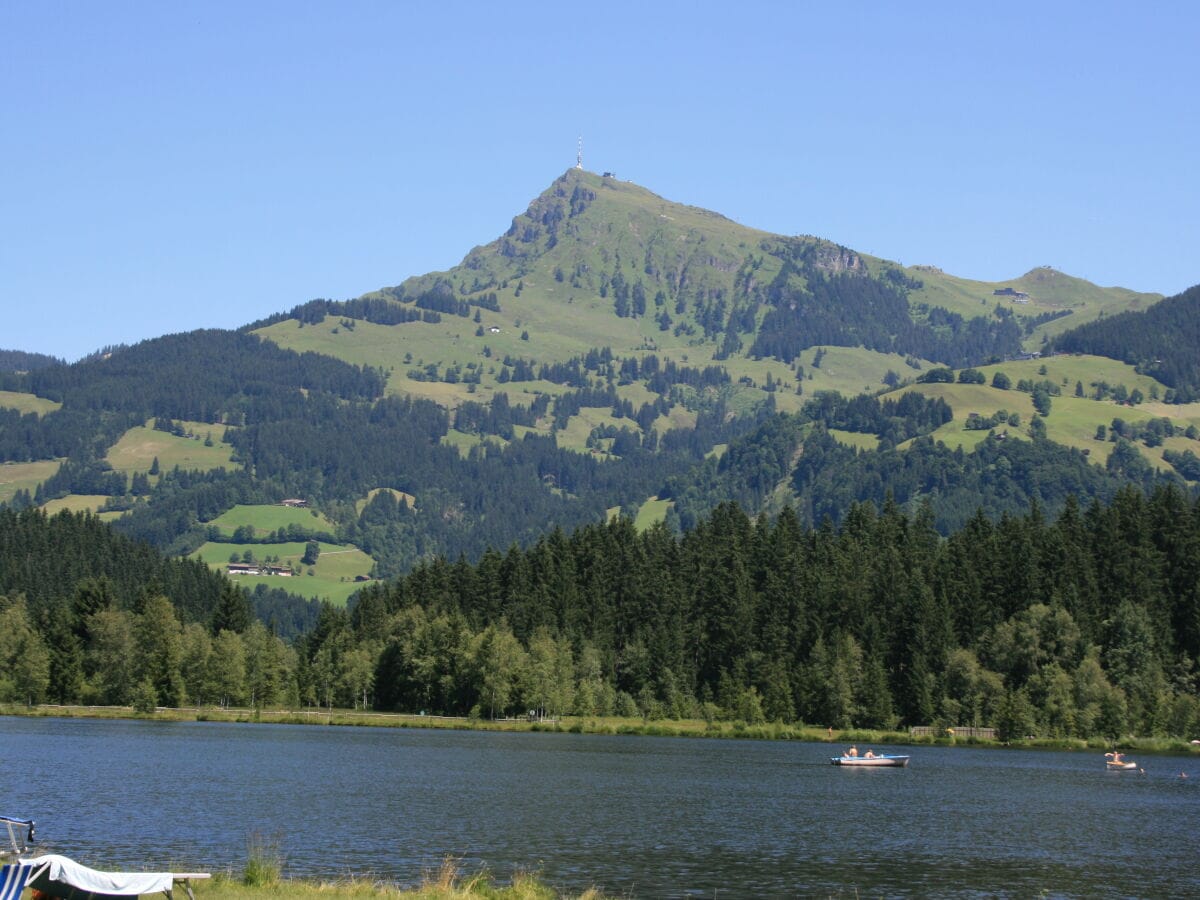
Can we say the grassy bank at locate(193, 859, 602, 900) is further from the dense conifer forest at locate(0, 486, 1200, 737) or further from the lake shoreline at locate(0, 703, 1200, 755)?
the dense conifer forest at locate(0, 486, 1200, 737)

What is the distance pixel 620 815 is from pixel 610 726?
276 ft

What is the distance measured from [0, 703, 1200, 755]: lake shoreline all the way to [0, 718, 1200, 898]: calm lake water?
814 inches

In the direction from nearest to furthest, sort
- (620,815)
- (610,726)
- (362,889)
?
(362,889) → (620,815) → (610,726)

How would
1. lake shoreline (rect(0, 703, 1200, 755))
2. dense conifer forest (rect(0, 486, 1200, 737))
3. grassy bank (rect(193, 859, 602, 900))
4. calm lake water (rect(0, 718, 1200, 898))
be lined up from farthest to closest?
dense conifer forest (rect(0, 486, 1200, 737)), lake shoreline (rect(0, 703, 1200, 755)), calm lake water (rect(0, 718, 1200, 898)), grassy bank (rect(193, 859, 602, 900))

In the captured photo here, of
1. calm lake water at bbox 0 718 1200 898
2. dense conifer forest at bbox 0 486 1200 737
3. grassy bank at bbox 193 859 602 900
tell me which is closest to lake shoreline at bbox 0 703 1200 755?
dense conifer forest at bbox 0 486 1200 737

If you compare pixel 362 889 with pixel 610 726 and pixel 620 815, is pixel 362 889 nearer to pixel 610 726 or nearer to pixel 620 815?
pixel 620 815

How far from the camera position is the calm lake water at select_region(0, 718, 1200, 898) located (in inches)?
2309

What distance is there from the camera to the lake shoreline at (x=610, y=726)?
148m

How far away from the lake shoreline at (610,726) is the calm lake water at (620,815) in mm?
20679

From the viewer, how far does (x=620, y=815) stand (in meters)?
77.9

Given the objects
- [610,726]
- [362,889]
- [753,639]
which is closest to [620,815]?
[362,889]

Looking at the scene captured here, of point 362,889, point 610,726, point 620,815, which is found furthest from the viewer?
point 610,726

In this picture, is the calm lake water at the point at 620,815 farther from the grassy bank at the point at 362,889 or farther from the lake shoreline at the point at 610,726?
the lake shoreline at the point at 610,726

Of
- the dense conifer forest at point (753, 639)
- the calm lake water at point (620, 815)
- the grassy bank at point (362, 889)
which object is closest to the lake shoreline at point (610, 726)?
the dense conifer forest at point (753, 639)
